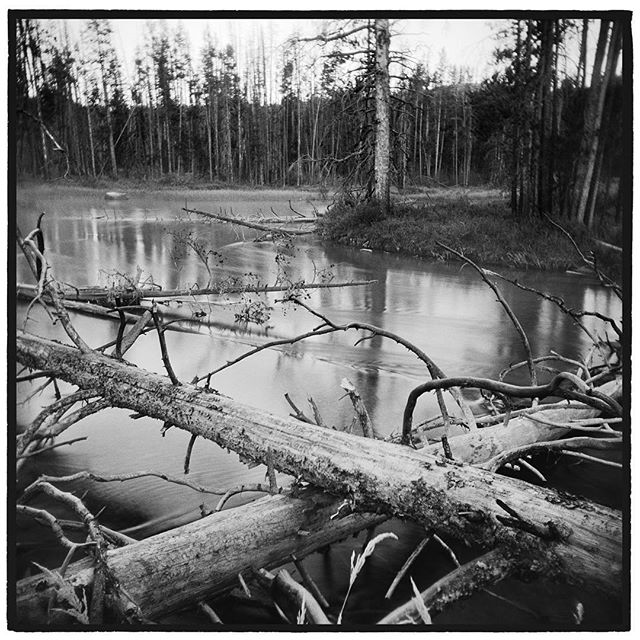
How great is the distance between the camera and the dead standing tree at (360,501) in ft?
5.41

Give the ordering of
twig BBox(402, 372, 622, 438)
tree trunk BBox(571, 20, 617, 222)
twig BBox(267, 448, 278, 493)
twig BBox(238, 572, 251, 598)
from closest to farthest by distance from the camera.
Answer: twig BBox(402, 372, 622, 438), twig BBox(238, 572, 251, 598), twig BBox(267, 448, 278, 493), tree trunk BBox(571, 20, 617, 222)

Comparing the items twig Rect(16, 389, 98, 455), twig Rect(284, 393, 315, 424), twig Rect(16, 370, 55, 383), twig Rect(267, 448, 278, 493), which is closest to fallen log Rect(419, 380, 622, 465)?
twig Rect(284, 393, 315, 424)

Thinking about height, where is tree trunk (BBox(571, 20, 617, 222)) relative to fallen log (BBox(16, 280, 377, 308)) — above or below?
above

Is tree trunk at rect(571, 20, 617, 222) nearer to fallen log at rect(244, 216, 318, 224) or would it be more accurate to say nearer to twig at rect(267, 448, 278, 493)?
fallen log at rect(244, 216, 318, 224)

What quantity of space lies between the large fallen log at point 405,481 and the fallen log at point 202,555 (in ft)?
0.42

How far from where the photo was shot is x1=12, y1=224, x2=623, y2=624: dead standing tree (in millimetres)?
1649

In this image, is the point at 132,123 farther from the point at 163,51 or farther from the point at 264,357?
the point at 264,357

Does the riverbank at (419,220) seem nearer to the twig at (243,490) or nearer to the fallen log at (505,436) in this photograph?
the fallen log at (505,436)

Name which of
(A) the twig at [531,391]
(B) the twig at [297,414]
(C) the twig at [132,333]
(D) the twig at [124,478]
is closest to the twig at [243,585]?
(D) the twig at [124,478]

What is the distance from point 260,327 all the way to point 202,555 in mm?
769

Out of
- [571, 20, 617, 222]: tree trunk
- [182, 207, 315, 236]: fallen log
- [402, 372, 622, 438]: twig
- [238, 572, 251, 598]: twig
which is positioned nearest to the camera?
[402, 372, 622, 438]: twig

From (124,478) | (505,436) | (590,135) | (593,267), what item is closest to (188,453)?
(124,478)

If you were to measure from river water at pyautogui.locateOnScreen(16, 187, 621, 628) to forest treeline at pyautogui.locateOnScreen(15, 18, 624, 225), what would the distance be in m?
0.13

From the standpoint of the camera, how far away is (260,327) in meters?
2.22
